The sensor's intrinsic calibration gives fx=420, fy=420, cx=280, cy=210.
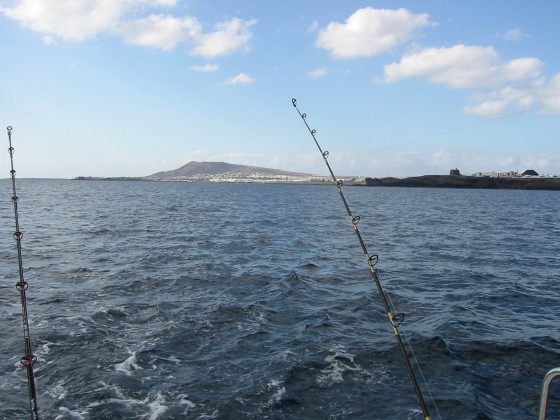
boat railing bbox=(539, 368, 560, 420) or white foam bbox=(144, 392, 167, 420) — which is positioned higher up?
boat railing bbox=(539, 368, 560, 420)

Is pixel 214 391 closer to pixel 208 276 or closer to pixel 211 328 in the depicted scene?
pixel 211 328

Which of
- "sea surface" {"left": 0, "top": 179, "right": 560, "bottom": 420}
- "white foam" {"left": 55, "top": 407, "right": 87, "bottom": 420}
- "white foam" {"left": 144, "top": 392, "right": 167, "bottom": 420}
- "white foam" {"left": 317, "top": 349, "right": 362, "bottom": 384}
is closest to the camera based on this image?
"white foam" {"left": 55, "top": 407, "right": 87, "bottom": 420}

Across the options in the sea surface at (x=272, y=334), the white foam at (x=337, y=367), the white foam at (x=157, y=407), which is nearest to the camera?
the white foam at (x=157, y=407)

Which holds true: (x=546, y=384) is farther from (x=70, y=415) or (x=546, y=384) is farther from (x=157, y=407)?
(x=70, y=415)

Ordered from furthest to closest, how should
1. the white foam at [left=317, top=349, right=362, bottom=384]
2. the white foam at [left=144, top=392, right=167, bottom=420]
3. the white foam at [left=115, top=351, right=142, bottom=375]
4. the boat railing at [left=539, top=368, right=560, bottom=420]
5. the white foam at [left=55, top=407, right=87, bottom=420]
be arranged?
the white foam at [left=115, top=351, right=142, bottom=375] < the white foam at [left=317, top=349, right=362, bottom=384] < the white foam at [left=144, top=392, right=167, bottom=420] < the white foam at [left=55, top=407, right=87, bottom=420] < the boat railing at [left=539, top=368, right=560, bottom=420]

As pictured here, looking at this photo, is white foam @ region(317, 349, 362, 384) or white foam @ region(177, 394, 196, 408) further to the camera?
white foam @ region(317, 349, 362, 384)

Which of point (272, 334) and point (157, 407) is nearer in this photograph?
point (157, 407)

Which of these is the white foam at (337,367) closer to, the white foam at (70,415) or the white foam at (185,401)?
the white foam at (185,401)

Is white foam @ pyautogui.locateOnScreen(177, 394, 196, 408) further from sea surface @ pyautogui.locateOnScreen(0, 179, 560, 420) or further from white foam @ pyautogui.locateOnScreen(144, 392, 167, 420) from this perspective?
white foam @ pyautogui.locateOnScreen(144, 392, 167, 420)

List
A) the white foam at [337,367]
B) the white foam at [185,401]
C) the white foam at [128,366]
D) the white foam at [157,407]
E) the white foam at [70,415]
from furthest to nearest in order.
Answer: the white foam at [128,366] < the white foam at [337,367] < the white foam at [185,401] < the white foam at [157,407] < the white foam at [70,415]

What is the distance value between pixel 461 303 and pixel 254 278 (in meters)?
8.39

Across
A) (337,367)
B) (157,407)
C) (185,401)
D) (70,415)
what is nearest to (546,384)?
(337,367)

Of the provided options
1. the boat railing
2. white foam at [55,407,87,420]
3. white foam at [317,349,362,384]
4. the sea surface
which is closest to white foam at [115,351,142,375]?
the sea surface

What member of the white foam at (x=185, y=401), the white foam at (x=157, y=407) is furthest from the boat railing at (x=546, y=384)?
the white foam at (x=157, y=407)
